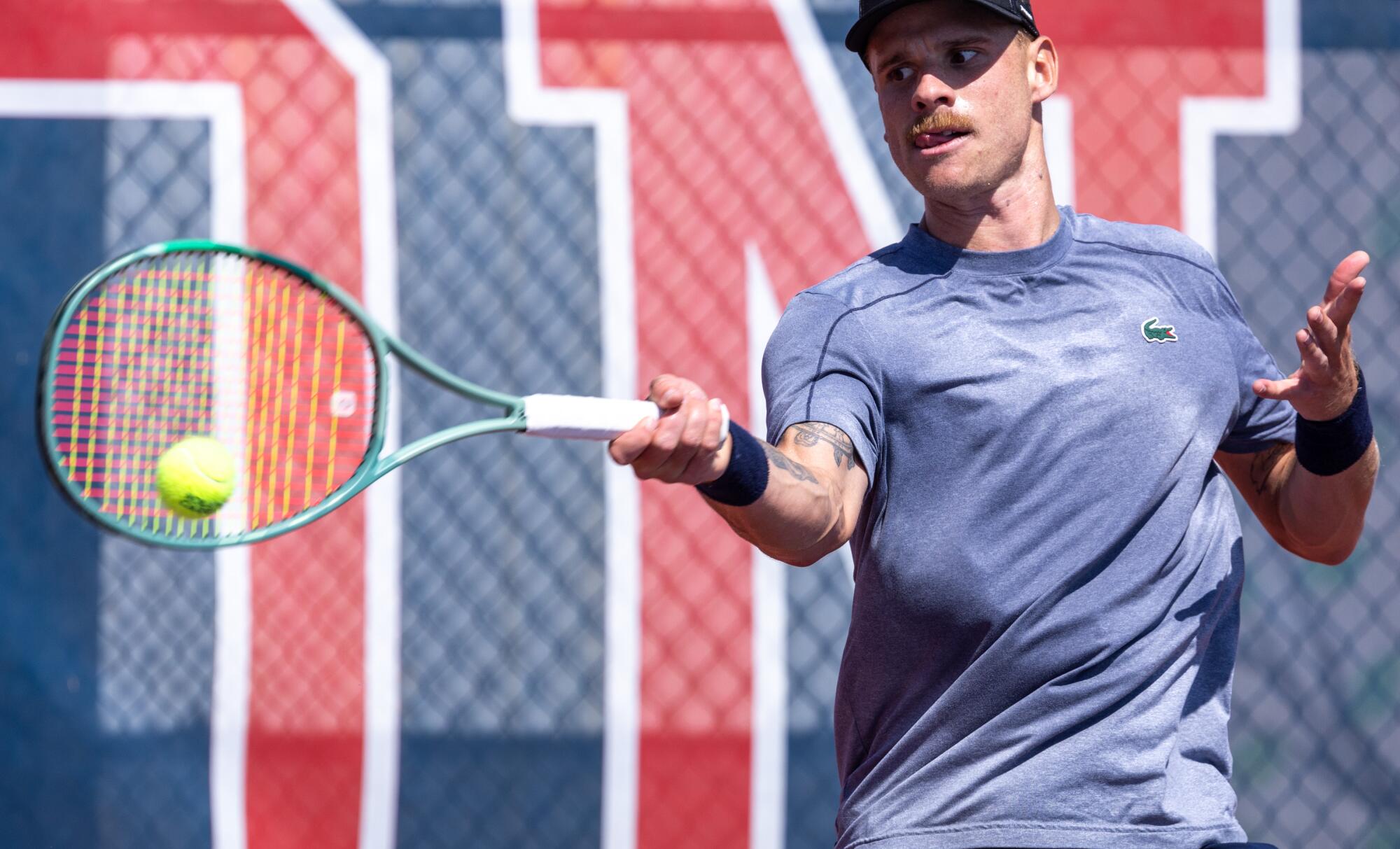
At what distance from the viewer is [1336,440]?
153 cm

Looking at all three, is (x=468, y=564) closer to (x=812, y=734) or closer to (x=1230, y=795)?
(x=812, y=734)

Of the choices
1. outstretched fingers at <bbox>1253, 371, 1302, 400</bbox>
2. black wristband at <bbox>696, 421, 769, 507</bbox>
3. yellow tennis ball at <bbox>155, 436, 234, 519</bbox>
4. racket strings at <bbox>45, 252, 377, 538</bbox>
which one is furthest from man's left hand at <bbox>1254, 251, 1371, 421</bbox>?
racket strings at <bbox>45, 252, 377, 538</bbox>

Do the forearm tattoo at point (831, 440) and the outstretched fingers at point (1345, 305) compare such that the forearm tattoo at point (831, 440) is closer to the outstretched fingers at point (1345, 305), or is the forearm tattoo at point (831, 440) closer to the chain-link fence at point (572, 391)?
the outstretched fingers at point (1345, 305)

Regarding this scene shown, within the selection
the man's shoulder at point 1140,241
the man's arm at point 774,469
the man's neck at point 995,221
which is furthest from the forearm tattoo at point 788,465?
the man's shoulder at point 1140,241

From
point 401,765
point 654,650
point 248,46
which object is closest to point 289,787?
point 401,765

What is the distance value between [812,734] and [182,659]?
1.43 metres

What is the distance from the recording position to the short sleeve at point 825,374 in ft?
4.66

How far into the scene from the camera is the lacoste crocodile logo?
59.7 inches

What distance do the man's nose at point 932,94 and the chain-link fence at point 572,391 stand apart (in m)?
1.44

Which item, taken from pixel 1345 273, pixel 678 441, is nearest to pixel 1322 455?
pixel 1345 273

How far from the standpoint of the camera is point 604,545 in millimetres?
2969

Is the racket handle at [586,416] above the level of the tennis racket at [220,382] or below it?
below

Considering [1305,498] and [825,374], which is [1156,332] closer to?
[1305,498]

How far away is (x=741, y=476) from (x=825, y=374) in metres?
0.24
